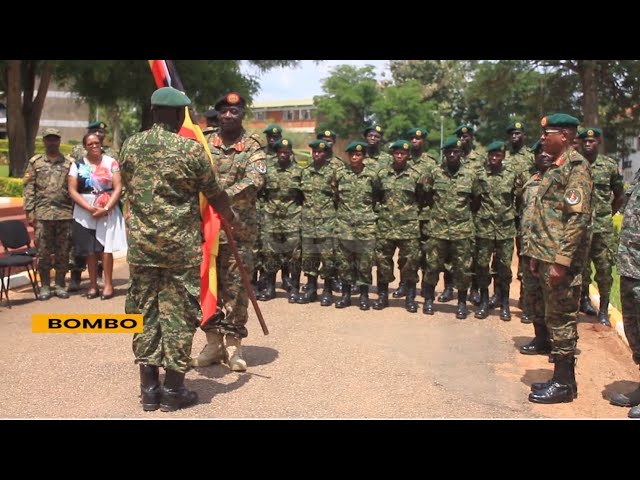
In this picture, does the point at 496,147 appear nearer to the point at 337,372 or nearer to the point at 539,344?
the point at 539,344

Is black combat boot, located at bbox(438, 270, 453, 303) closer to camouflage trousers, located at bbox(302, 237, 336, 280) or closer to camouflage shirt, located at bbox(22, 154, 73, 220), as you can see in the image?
camouflage trousers, located at bbox(302, 237, 336, 280)

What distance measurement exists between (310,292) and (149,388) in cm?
433

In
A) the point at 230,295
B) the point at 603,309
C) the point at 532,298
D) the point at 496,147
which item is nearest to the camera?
the point at 230,295

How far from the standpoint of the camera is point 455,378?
561 centimetres

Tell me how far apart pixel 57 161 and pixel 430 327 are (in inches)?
205

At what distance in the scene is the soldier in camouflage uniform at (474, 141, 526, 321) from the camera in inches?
312

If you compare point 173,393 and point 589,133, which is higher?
point 589,133

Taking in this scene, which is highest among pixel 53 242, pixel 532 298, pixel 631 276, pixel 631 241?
pixel 631 241

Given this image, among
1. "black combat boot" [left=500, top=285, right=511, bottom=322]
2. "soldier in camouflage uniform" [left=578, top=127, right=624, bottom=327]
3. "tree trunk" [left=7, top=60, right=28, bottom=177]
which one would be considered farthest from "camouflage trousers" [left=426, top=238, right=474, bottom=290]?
"tree trunk" [left=7, top=60, right=28, bottom=177]

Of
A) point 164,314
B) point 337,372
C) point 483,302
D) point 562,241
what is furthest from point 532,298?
point 164,314

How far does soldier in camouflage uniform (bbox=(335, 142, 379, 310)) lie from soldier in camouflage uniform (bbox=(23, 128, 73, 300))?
140 inches

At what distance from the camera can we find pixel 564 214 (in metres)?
5.00

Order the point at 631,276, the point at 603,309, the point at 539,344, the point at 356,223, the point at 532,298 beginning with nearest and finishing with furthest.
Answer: the point at 631,276
the point at 532,298
the point at 539,344
the point at 603,309
the point at 356,223

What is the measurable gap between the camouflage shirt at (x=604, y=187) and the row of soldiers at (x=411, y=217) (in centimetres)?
1
